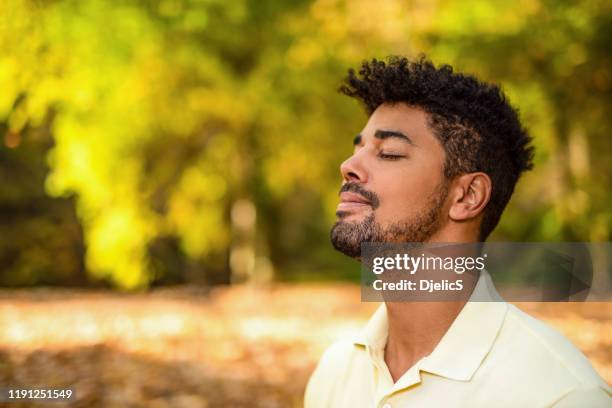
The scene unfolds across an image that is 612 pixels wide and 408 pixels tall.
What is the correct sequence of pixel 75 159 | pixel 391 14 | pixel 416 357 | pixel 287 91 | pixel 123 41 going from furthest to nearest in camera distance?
1. pixel 391 14
2. pixel 287 91
3. pixel 75 159
4. pixel 123 41
5. pixel 416 357

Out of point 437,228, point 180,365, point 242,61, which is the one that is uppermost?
point 242,61

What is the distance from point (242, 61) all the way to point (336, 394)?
836 centimetres

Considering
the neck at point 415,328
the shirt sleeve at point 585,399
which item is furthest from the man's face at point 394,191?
the shirt sleeve at point 585,399

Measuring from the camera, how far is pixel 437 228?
5.70 ft

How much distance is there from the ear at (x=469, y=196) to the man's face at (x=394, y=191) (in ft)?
0.14

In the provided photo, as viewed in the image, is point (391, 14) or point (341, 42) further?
point (391, 14)

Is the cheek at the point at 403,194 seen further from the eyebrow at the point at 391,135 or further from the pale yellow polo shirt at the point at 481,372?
the pale yellow polo shirt at the point at 481,372

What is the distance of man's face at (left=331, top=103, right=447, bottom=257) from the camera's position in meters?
1.71

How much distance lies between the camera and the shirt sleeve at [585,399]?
50.8 inches

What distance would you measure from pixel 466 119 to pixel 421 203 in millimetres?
292

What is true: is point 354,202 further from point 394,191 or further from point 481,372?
point 481,372

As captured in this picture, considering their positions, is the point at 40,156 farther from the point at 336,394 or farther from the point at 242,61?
the point at 336,394

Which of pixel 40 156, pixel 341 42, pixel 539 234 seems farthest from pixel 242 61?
pixel 539 234

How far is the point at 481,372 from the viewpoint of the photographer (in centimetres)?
145
